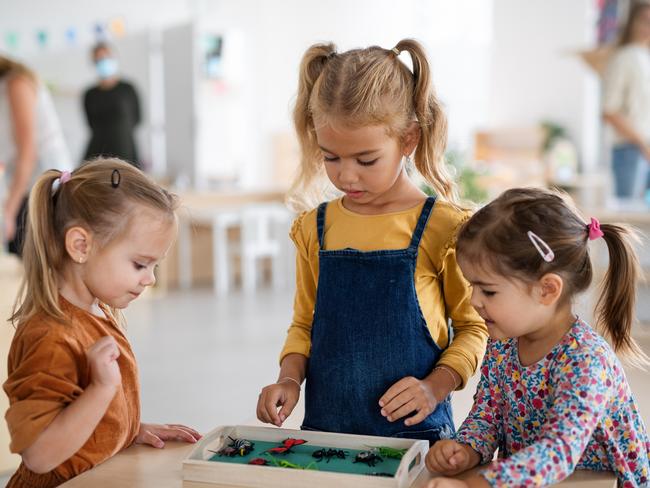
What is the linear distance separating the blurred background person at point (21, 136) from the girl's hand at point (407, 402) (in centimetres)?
210

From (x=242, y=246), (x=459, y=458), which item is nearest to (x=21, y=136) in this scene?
(x=459, y=458)

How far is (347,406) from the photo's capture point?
141cm

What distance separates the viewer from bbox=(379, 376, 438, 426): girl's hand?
1.32 m

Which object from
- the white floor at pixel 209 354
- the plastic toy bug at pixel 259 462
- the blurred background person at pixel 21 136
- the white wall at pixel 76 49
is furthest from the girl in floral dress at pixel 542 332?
the white wall at pixel 76 49

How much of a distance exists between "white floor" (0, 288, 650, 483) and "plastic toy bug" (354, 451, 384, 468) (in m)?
0.74

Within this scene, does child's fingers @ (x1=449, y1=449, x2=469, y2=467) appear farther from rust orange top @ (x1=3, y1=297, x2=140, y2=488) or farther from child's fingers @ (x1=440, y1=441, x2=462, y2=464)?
rust orange top @ (x1=3, y1=297, x2=140, y2=488)

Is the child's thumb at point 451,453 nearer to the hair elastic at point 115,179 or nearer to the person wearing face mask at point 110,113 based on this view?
the hair elastic at point 115,179

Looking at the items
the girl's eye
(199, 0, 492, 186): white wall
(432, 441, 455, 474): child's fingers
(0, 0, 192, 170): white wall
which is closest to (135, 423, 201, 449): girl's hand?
(432, 441, 455, 474): child's fingers

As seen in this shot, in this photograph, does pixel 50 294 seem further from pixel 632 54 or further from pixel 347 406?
pixel 632 54

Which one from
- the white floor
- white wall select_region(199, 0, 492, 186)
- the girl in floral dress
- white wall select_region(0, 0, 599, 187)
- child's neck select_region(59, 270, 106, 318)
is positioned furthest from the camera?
white wall select_region(199, 0, 492, 186)

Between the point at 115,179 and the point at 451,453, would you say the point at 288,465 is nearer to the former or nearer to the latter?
the point at 451,453

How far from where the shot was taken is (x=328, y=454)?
3.90ft

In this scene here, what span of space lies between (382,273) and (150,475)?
18.5 inches

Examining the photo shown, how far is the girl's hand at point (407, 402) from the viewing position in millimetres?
1317
